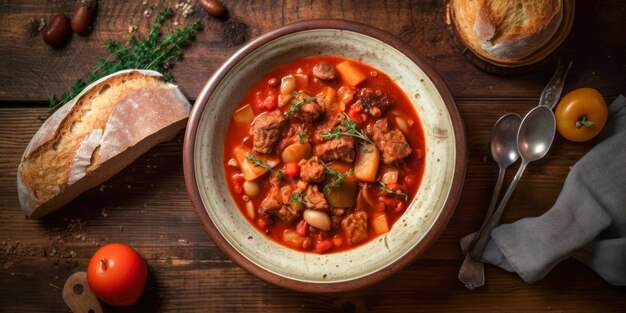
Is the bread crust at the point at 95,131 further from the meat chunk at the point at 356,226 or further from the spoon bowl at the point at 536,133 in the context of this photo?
the spoon bowl at the point at 536,133

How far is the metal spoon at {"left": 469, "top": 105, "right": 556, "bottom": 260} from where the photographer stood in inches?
162

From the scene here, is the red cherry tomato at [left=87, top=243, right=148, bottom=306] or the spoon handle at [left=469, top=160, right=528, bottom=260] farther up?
the spoon handle at [left=469, top=160, right=528, bottom=260]

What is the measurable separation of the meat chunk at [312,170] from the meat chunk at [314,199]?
0.27 feet

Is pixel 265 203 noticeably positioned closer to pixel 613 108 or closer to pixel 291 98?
pixel 291 98

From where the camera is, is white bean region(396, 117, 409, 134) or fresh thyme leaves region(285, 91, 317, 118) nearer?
fresh thyme leaves region(285, 91, 317, 118)

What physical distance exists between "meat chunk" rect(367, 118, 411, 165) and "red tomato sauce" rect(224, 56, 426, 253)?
67 mm

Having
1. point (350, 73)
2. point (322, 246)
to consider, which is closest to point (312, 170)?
point (322, 246)

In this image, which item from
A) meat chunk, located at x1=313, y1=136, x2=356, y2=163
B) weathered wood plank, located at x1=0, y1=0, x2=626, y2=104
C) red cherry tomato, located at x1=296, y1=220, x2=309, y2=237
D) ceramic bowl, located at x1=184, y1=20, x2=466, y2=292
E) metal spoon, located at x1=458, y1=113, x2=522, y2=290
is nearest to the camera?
ceramic bowl, located at x1=184, y1=20, x2=466, y2=292

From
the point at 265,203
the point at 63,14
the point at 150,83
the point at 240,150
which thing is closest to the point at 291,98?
the point at 240,150

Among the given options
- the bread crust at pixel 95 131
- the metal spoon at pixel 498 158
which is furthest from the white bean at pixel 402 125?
the bread crust at pixel 95 131

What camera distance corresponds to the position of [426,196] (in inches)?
155

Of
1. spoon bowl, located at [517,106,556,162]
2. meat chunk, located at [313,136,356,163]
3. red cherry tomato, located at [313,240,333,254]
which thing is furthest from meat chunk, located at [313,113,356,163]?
spoon bowl, located at [517,106,556,162]

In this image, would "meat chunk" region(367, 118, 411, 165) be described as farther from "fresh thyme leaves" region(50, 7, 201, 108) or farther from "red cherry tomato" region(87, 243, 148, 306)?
"red cherry tomato" region(87, 243, 148, 306)

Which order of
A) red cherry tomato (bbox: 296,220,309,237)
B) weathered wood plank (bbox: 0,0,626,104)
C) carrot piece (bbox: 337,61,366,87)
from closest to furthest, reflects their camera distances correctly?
red cherry tomato (bbox: 296,220,309,237)
carrot piece (bbox: 337,61,366,87)
weathered wood plank (bbox: 0,0,626,104)
